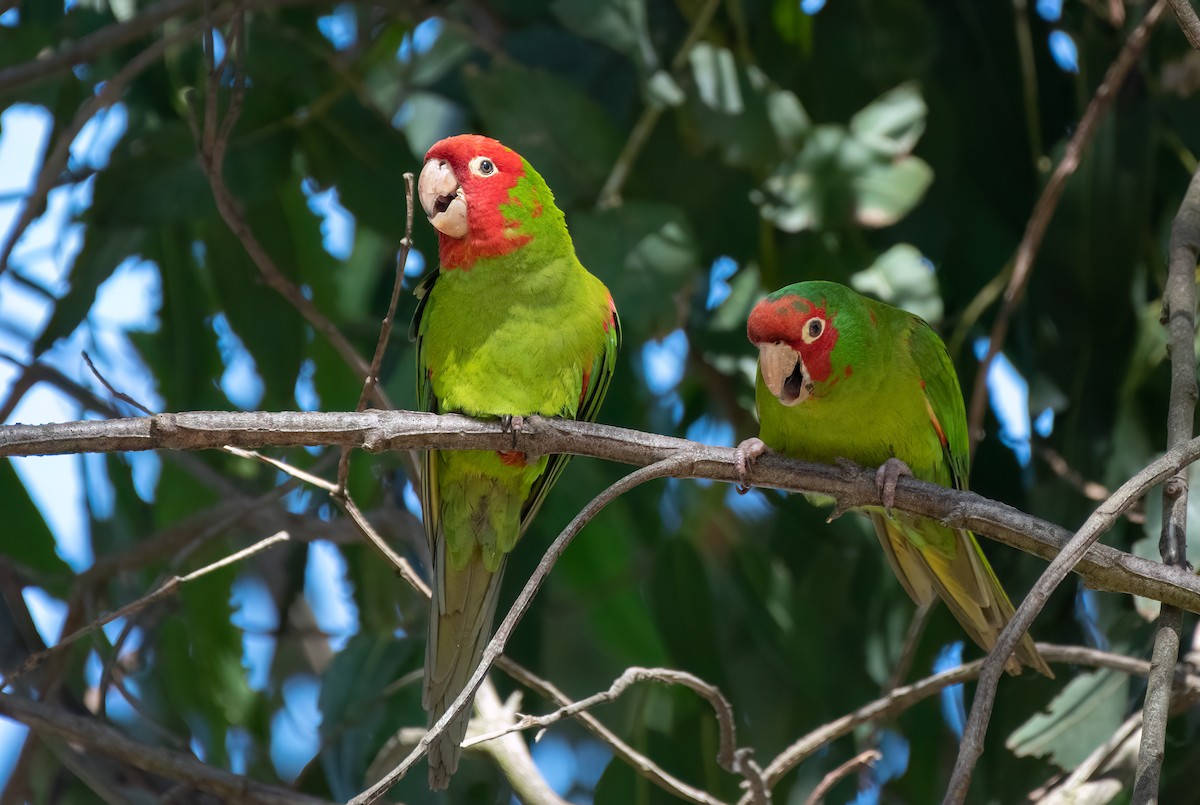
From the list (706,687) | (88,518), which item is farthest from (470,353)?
(88,518)

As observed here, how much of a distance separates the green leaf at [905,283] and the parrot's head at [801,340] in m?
0.55

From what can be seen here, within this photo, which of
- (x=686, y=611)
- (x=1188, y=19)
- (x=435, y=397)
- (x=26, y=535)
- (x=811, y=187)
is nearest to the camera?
(x=1188, y=19)

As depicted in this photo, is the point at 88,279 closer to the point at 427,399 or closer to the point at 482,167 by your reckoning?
the point at 427,399

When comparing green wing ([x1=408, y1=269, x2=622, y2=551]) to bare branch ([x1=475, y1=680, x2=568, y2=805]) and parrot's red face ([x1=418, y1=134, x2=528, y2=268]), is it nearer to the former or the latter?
parrot's red face ([x1=418, y1=134, x2=528, y2=268])

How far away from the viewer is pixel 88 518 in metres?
3.84

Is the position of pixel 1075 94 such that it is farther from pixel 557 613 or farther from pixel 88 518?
pixel 88 518

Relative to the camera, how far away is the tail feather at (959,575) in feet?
8.87

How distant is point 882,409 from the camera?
2.67m

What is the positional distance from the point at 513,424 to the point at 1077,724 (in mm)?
1435

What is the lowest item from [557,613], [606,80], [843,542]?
[557,613]

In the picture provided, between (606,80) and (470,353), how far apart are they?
1119 millimetres

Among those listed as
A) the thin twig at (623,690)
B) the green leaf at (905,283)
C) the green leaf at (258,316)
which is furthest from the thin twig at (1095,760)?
the green leaf at (258,316)

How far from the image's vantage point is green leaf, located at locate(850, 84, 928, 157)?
3.18 m

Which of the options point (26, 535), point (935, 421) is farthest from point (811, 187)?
point (26, 535)
